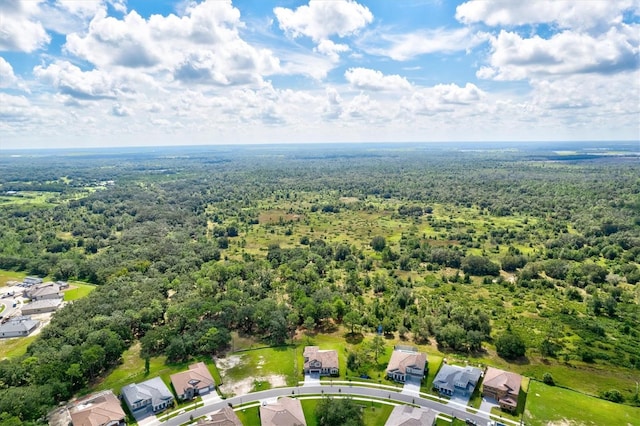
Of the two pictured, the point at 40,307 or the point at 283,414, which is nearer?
the point at 283,414

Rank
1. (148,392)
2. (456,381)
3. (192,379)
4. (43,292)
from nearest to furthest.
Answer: (148,392), (456,381), (192,379), (43,292)

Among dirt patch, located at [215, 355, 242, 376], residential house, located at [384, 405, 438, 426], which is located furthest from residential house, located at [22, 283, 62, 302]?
residential house, located at [384, 405, 438, 426]

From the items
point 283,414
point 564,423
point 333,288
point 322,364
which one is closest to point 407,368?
point 322,364

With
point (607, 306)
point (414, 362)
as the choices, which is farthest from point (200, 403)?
point (607, 306)

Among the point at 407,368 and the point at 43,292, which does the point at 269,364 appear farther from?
the point at 43,292

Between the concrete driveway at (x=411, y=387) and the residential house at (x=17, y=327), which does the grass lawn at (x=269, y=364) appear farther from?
the residential house at (x=17, y=327)

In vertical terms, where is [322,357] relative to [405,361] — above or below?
below

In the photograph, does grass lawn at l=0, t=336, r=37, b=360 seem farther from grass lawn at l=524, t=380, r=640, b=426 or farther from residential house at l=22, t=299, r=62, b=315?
grass lawn at l=524, t=380, r=640, b=426

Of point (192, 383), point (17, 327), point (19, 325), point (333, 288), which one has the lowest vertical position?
A: point (17, 327)
